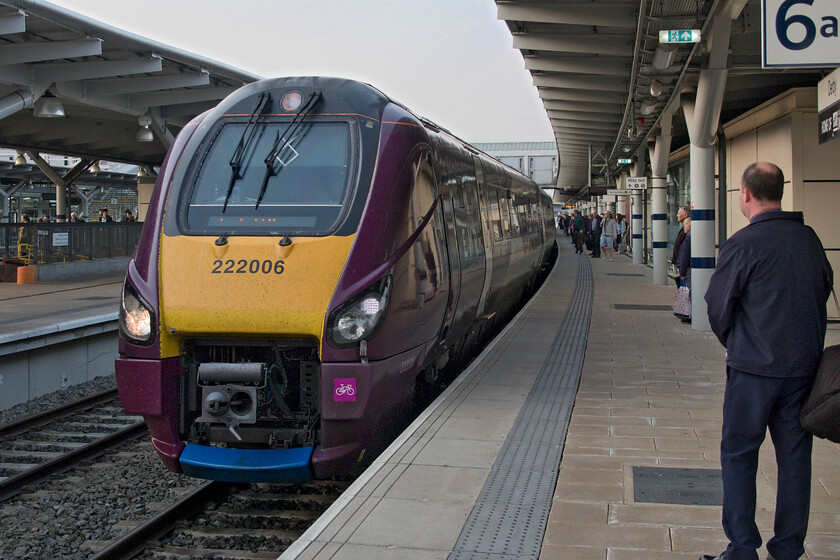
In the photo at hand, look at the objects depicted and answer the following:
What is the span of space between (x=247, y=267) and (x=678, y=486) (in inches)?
117

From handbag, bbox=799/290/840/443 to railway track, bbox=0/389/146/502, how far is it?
590cm

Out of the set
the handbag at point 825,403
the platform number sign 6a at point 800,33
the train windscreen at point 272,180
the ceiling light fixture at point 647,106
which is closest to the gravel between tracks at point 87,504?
the train windscreen at point 272,180

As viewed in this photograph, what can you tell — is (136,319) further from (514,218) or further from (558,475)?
(514,218)

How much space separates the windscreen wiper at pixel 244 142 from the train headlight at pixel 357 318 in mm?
1238

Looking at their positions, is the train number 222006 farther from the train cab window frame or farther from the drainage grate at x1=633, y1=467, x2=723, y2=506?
the drainage grate at x1=633, y1=467, x2=723, y2=506

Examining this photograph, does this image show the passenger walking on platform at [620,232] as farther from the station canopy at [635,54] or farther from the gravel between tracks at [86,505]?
the gravel between tracks at [86,505]

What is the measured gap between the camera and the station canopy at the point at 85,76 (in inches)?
636

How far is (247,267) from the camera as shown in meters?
5.73

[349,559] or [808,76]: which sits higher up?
[808,76]

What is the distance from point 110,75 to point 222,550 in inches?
622

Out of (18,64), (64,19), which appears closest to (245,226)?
(64,19)

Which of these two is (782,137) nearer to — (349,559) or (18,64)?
(349,559)

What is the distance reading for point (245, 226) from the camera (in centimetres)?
599

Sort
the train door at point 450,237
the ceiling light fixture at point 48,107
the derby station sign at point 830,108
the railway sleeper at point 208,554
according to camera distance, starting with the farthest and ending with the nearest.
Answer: the ceiling light fixture at point 48,107
the train door at point 450,237
the derby station sign at point 830,108
the railway sleeper at point 208,554
